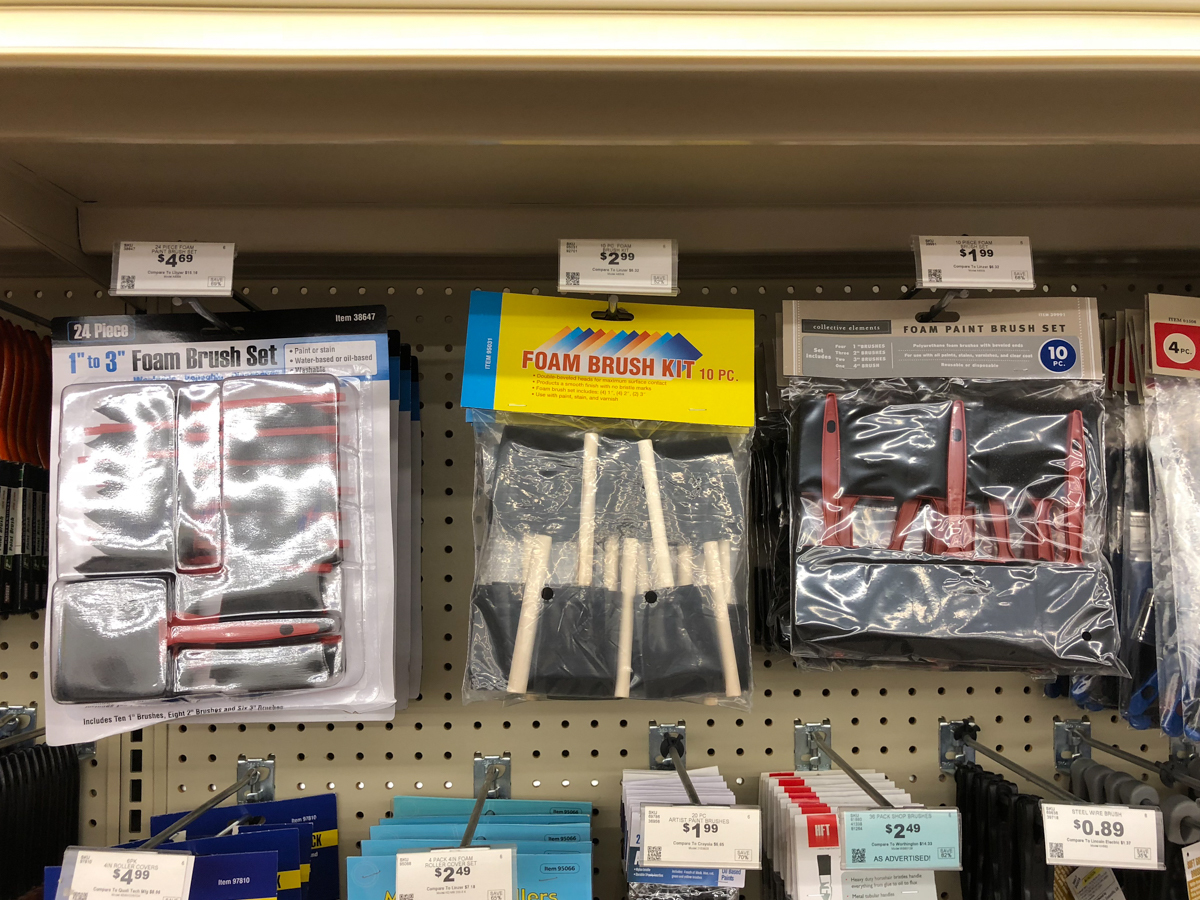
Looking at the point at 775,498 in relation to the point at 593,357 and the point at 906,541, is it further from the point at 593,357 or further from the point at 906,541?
the point at 593,357

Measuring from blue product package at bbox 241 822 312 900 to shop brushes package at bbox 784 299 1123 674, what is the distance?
27.5 inches

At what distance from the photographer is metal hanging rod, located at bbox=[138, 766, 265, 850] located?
0.89 m

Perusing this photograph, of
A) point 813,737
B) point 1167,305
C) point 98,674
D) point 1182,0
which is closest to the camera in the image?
point 1182,0

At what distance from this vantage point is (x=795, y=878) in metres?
0.93

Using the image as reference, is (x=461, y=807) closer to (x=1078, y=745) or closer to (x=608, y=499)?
(x=608, y=499)

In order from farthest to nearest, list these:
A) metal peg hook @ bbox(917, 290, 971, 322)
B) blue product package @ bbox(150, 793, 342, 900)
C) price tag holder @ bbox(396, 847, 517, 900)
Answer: blue product package @ bbox(150, 793, 342, 900)
metal peg hook @ bbox(917, 290, 971, 322)
price tag holder @ bbox(396, 847, 517, 900)

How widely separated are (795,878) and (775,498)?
1.51 feet

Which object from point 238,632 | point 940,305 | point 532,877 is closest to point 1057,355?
point 940,305

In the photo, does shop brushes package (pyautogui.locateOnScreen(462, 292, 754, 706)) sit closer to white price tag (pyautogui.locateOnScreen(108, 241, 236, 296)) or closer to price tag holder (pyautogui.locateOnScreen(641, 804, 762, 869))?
price tag holder (pyautogui.locateOnScreen(641, 804, 762, 869))

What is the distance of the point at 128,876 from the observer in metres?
0.83

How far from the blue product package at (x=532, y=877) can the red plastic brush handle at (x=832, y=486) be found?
0.49 m

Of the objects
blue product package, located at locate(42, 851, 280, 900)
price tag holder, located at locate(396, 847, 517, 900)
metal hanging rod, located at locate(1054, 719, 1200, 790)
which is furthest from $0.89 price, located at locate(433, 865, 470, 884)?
metal hanging rod, located at locate(1054, 719, 1200, 790)

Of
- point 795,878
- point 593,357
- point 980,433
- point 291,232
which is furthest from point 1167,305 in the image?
point 291,232

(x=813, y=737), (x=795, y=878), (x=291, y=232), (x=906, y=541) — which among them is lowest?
(x=795, y=878)
